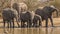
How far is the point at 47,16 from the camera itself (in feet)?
37.0

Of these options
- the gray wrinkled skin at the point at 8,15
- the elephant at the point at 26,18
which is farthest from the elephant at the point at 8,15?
the elephant at the point at 26,18

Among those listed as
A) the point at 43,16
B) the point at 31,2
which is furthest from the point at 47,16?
the point at 31,2

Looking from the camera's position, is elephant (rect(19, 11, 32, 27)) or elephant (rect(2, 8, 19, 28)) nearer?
elephant (rect(2, 8, 19, 28))

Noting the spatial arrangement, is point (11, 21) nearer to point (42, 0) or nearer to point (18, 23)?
point (18, 23)

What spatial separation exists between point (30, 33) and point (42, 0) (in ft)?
31.5

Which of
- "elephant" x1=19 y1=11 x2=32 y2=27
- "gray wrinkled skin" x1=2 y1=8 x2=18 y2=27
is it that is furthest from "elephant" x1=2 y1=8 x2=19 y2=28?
"elephant" x1=19 y1=11 x2=32 y2=27

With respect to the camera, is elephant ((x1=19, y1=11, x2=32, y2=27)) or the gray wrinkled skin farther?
elephant ((x1=19, y1=11, x2=32, y2=27))

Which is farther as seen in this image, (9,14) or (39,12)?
(39,12)

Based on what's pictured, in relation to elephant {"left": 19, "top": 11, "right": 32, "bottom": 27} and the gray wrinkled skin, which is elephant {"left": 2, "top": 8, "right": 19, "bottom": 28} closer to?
the gray wrinkled skin

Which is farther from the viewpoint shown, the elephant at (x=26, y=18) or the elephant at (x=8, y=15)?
the elephant at (x=26, y=18)

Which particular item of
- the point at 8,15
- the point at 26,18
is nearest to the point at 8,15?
the point at 8,15

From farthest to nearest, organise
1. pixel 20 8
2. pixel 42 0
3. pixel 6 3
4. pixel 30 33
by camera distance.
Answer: pixel 42 0 → pixel 6 3 → pixel 20 8 → pixel 30 33

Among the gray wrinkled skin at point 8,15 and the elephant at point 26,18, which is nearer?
the gray wrinkled skin at point 8,15

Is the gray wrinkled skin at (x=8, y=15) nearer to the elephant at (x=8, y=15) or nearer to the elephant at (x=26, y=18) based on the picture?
the elephant at (x=8, y=15)
